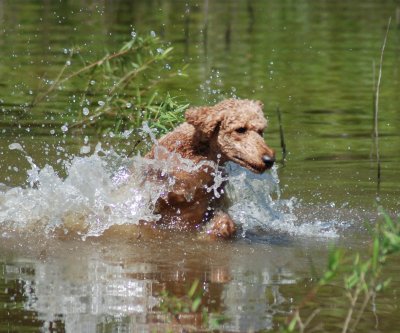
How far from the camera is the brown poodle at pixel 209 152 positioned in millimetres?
7715

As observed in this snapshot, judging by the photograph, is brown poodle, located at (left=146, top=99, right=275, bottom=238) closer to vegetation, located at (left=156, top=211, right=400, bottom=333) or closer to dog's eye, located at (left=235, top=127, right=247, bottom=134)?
dog's eye, located at (left=235, top=127, right=247, bottom=134)

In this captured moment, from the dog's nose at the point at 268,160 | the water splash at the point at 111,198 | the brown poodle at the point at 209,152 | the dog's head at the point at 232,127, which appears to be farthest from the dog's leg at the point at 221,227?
the dog's nose at the point at 268,160

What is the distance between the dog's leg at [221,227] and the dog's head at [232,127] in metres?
0.46

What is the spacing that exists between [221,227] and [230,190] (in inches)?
23.7

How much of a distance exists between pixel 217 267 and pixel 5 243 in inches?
61.8

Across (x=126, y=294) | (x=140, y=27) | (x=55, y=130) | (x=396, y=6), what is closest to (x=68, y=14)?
(x=140, y=27)

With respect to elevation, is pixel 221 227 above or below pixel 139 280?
above

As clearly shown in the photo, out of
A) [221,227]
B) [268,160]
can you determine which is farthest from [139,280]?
→ [221,227]

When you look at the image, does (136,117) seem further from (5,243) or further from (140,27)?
(140,27)

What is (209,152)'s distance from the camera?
8062 mm

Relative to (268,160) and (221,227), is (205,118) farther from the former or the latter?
(221,227)

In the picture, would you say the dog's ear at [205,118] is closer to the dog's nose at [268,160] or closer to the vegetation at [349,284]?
the dog's nose at [268,160]

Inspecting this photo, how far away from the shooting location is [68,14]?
76.2 ft

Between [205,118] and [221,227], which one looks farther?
[221,227]
